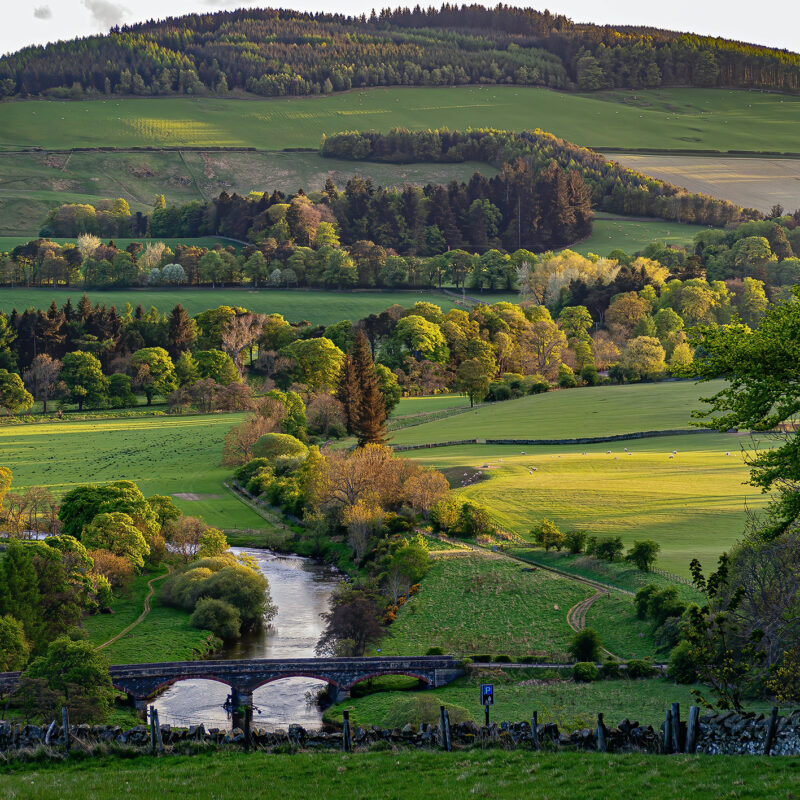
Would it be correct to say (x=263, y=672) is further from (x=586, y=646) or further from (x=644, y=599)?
(x=644, y=599)

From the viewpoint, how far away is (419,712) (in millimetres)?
47250

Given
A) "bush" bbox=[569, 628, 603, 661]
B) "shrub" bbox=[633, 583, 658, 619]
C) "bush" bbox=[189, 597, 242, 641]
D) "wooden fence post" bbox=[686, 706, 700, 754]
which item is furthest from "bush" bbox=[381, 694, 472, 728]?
"wooden fence post" bbox=[686, 706, 700, 754]

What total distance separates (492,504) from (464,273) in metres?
115

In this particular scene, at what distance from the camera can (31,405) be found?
130625 mm

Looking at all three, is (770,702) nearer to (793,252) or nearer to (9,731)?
(9,731)

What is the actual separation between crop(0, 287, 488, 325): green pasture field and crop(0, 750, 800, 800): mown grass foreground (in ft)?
466

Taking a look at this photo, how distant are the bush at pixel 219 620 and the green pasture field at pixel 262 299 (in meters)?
105

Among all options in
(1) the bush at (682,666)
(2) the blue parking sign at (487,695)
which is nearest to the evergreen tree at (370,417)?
(2) the blue parking sign at (487,695)

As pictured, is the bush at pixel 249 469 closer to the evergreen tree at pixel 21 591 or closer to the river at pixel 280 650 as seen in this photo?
the river at pixel 280 650

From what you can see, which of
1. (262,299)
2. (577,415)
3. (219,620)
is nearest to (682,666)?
(219,620)

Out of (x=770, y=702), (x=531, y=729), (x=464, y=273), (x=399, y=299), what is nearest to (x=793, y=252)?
(x=464, y=273)

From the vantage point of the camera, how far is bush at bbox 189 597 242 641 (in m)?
65.8

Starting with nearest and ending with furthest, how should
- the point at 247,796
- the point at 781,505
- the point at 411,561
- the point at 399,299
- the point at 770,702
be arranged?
the point at 247,796
the point at 781,505
the point at 770,702
the point at 411,561
the point at 399,299

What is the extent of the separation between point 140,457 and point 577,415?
45.2 meters
